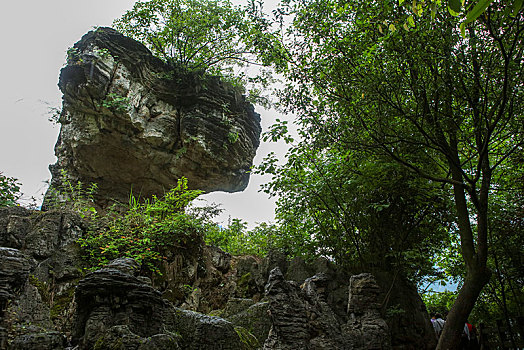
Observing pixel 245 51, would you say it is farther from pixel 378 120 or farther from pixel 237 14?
pixel 378 120

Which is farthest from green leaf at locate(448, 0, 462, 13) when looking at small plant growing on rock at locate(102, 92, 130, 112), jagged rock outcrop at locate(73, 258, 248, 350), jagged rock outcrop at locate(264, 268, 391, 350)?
small plant growing on rock at locate(102, 92, 130, 112)

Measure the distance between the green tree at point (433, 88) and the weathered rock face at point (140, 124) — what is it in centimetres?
694

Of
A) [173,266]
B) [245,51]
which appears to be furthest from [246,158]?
[173,266]

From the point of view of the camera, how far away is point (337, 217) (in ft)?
26.6

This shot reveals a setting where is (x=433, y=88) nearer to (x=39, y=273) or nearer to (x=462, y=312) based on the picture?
(x=462, y=312)

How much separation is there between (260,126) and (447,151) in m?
11.1

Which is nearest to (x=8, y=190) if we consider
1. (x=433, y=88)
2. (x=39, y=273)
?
(x=39, y=273)

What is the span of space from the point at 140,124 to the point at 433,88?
1028cm

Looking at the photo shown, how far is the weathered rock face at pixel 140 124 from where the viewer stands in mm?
12648

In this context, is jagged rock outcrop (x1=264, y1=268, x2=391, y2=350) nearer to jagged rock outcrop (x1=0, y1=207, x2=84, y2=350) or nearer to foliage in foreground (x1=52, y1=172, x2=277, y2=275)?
jagged rock outcrop (x1=0, y1=207, x2=84, y2=350)

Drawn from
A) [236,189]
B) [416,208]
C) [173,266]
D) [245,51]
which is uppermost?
[245,51]

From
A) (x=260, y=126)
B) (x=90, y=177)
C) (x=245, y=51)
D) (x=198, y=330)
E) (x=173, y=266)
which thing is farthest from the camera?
(x=260, y=126)

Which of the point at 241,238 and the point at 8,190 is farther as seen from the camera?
the point at 241,238

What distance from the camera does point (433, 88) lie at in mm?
6133
